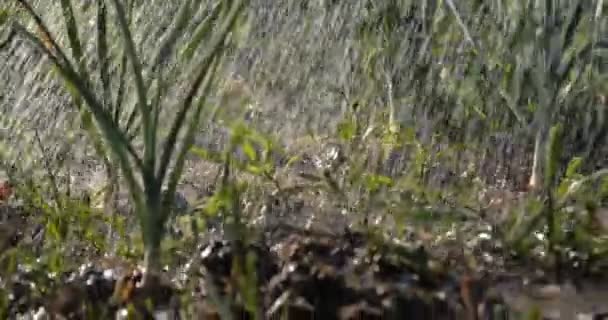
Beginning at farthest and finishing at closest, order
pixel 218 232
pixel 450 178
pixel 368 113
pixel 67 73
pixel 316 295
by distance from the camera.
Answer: pixel 368 113 → pixel 450 178 → pixel 218 232 → pixel 67 73 → pixel 316 295

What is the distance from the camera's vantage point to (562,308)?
0.98 metres

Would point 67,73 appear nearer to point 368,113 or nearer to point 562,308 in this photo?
point 562,308

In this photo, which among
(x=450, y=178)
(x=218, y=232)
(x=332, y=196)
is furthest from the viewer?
(x=450, y=178)

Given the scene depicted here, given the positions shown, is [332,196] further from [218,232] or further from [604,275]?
[604,275]

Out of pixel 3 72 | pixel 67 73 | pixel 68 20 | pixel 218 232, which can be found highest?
pixel 3 72

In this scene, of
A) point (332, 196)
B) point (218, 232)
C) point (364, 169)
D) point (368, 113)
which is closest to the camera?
point (218, 232)

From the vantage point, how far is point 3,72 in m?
2.09

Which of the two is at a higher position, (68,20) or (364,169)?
(68,20)

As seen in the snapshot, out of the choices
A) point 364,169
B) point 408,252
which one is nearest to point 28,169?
point 364,169

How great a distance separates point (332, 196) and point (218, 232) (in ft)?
0.66

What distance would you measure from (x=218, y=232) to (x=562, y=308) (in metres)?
0.54

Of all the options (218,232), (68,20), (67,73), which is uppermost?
(68,20)

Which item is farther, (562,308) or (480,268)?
(480,268)

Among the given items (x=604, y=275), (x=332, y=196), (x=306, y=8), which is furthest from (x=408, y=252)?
(x=306, y=8)
